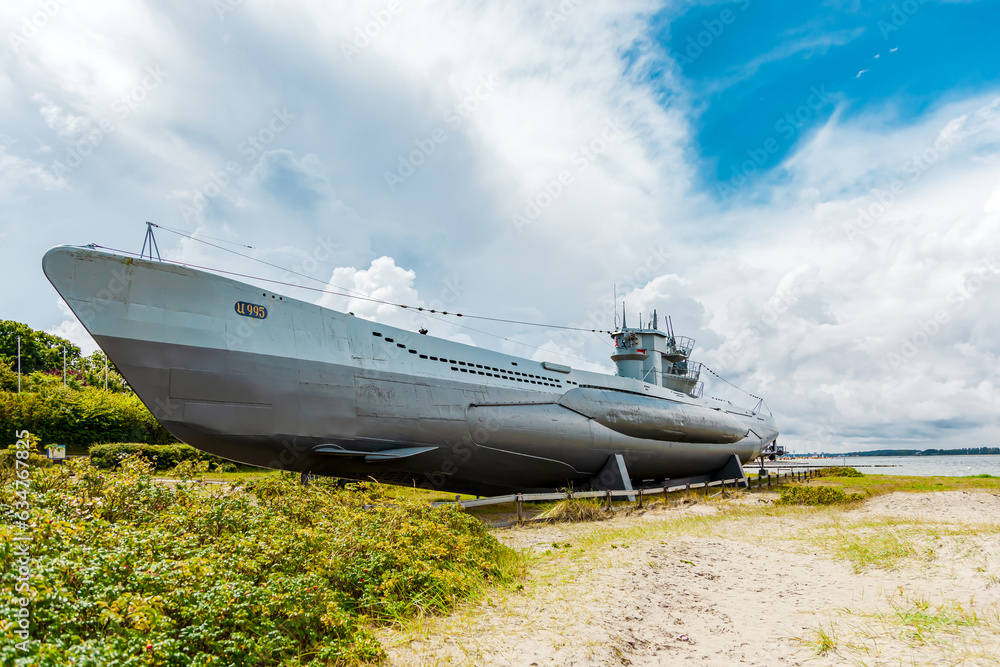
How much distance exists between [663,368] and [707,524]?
10.5 metres

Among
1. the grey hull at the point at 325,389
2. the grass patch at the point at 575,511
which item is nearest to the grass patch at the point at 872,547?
the grass patch at the point at 575,511

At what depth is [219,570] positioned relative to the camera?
4.23m

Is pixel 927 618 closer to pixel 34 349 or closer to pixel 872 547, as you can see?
pixel 872 547

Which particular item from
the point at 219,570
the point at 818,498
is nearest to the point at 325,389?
the point at 219,570

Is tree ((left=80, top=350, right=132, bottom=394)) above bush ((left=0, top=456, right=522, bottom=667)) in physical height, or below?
above

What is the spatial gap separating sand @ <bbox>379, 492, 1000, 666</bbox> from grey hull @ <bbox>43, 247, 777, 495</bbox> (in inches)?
109

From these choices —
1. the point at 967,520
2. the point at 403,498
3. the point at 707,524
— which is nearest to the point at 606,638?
the point at 403,498

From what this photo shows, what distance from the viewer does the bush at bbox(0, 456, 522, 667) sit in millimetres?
3289

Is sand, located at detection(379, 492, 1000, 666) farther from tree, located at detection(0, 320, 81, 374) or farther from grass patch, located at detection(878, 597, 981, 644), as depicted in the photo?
tree, located at detection(0, 320, 81, 374)

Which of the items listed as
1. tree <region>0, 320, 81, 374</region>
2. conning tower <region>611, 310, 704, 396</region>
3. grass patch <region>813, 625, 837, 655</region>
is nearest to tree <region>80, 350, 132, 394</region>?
tree <region>0, 320, 81, 374</region>

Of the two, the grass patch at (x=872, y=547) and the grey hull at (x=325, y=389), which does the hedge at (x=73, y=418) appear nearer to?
the grey hull at (x=325, y=389)

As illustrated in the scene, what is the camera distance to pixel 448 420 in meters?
11.2

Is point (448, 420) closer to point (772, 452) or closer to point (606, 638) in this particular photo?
point (606, 638)

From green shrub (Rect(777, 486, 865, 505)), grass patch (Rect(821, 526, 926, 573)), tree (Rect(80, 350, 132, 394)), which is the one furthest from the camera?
tree (Rect(80, 350, 132, 394))
